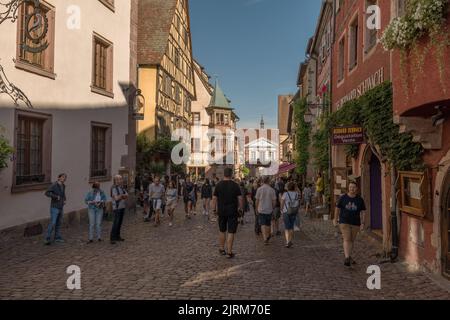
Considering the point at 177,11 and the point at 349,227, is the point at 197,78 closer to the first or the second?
the point at 177,11

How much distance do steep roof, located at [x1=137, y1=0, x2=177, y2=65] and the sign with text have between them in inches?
726

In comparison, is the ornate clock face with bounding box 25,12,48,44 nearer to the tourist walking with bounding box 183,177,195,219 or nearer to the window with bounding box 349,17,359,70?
the tourist walking with bounding box 183,177,195,219

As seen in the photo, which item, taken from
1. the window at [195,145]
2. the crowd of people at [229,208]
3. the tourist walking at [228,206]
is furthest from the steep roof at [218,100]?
the tourist walking at [228,206]

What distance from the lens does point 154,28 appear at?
92.8ft

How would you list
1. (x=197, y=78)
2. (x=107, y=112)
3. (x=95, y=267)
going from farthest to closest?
(x=197, y=78)
(x=107, y=112)
(x=95, y=267)

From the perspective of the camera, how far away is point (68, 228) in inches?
465

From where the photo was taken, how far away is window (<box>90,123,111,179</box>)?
46.2ft

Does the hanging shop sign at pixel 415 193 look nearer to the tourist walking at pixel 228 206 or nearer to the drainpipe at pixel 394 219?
the drainpipe at pixel 394 219

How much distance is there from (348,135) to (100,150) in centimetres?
857

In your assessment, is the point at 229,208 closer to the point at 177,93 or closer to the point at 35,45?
the point at 35,45

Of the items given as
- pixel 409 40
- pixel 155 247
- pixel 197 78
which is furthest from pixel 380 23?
pixel 197 78

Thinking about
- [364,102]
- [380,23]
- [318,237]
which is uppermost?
[380,23]

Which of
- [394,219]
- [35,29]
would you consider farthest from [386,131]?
[35,29]

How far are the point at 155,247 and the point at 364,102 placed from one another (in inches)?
229
